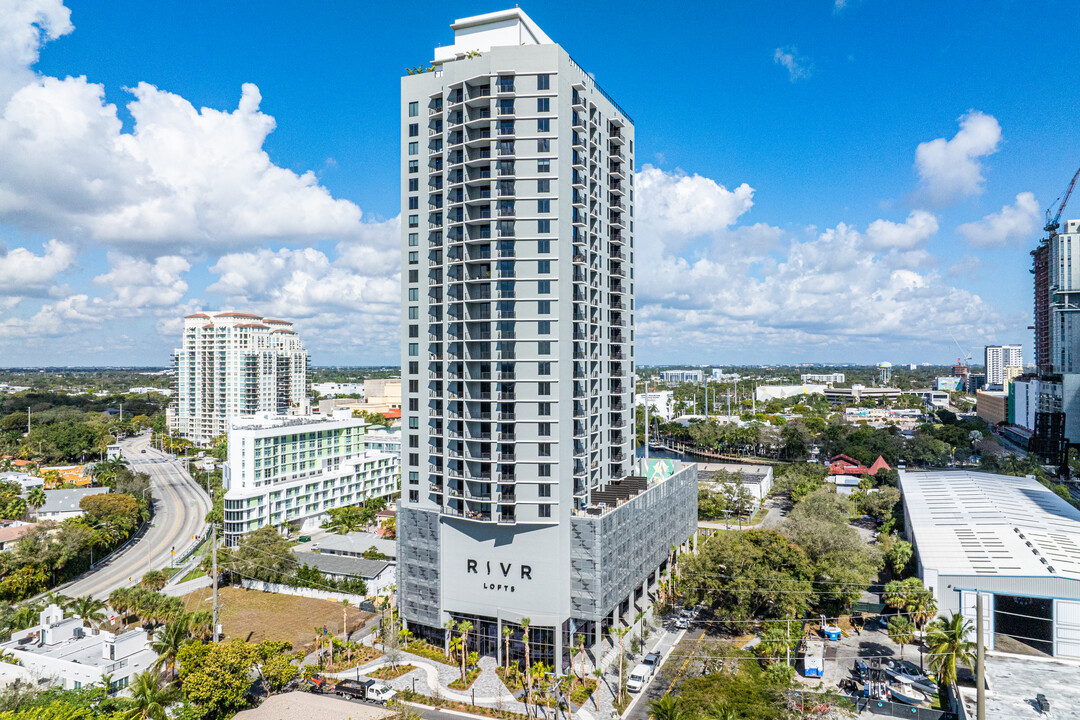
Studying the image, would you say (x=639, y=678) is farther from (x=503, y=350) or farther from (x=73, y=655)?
(x=73, y=655)

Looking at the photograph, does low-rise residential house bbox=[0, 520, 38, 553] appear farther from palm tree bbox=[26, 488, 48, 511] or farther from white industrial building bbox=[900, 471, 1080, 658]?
→ white industrial building bbox=[900, 471, 1080, 658]

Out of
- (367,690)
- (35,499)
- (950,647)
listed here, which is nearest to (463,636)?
(367,690)

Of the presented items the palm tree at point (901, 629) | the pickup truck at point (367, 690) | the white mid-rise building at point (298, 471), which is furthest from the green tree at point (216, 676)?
the palm tree at point (901, 629)

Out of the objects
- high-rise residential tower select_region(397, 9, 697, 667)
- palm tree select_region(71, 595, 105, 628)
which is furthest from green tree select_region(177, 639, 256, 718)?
palm tree select_region(71, 595, 105, 628)

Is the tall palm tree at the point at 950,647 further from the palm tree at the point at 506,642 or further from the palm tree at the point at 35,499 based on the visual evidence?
the palm tree at the point at 35,499

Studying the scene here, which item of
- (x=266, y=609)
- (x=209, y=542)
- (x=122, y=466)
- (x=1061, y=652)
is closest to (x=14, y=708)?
(x=266, y=609)

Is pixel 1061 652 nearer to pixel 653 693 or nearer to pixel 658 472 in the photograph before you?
pixel 653 693
